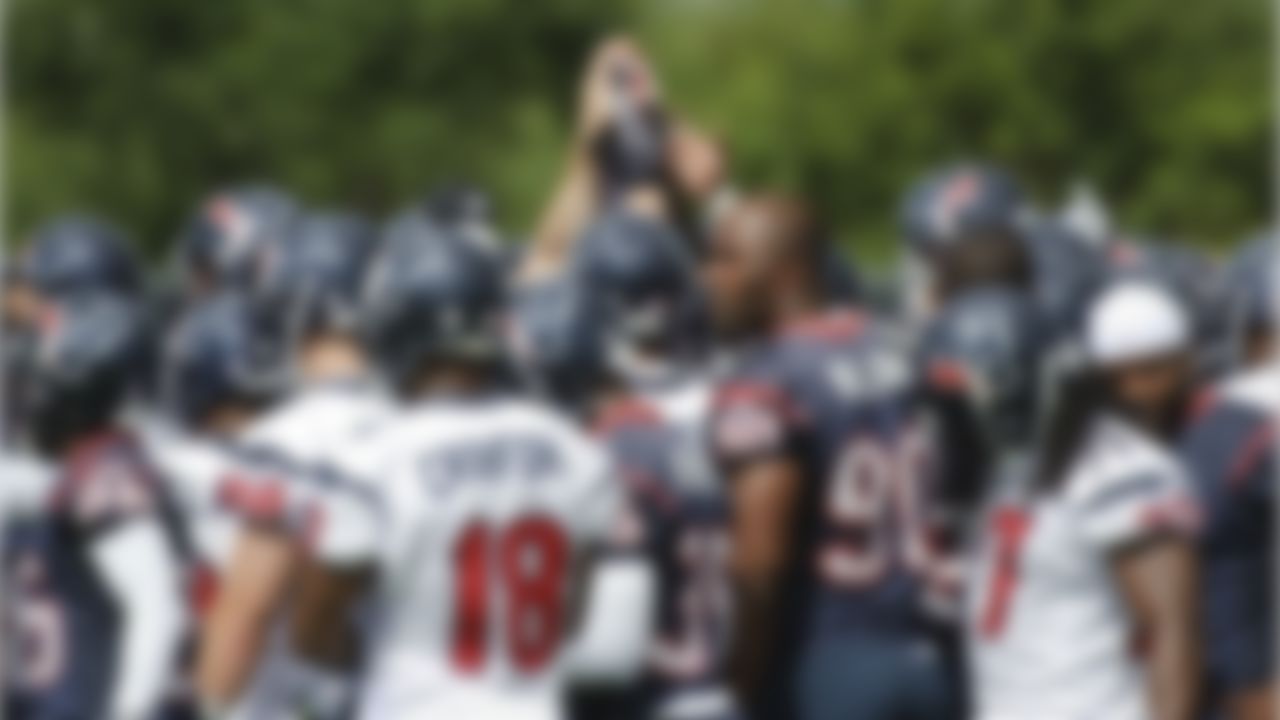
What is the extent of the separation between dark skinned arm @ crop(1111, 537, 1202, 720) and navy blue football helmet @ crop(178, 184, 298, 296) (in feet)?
10.1

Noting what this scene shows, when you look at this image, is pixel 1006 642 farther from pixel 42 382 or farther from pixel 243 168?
pixel 243 168

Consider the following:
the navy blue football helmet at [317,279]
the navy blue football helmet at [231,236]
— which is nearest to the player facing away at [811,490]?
the navy blue football helmet at [317,279]

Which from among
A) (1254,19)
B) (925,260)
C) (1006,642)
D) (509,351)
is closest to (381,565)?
(509,351)

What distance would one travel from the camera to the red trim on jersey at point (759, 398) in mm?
8391

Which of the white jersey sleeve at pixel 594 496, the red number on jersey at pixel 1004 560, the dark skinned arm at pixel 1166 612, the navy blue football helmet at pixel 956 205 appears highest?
the navy blue football helmet at pixel 956 205

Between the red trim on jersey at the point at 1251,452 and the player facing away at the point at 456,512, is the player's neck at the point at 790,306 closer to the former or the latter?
the red trim on jersey at the point at 1251,452

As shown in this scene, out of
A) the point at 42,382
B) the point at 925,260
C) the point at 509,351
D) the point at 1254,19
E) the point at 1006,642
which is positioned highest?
the point at 1254,19

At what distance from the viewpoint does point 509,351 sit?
7395 mm

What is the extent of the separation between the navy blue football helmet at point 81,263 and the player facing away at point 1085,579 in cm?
304

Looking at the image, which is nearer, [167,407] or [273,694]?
[273,694]

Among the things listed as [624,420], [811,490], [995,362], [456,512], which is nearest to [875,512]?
[811,490]

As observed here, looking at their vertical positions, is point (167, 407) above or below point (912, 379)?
above

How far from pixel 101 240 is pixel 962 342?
10.4ft

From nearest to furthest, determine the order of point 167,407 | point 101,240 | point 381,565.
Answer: point 381,565 → point 167,407 → point 101,240
